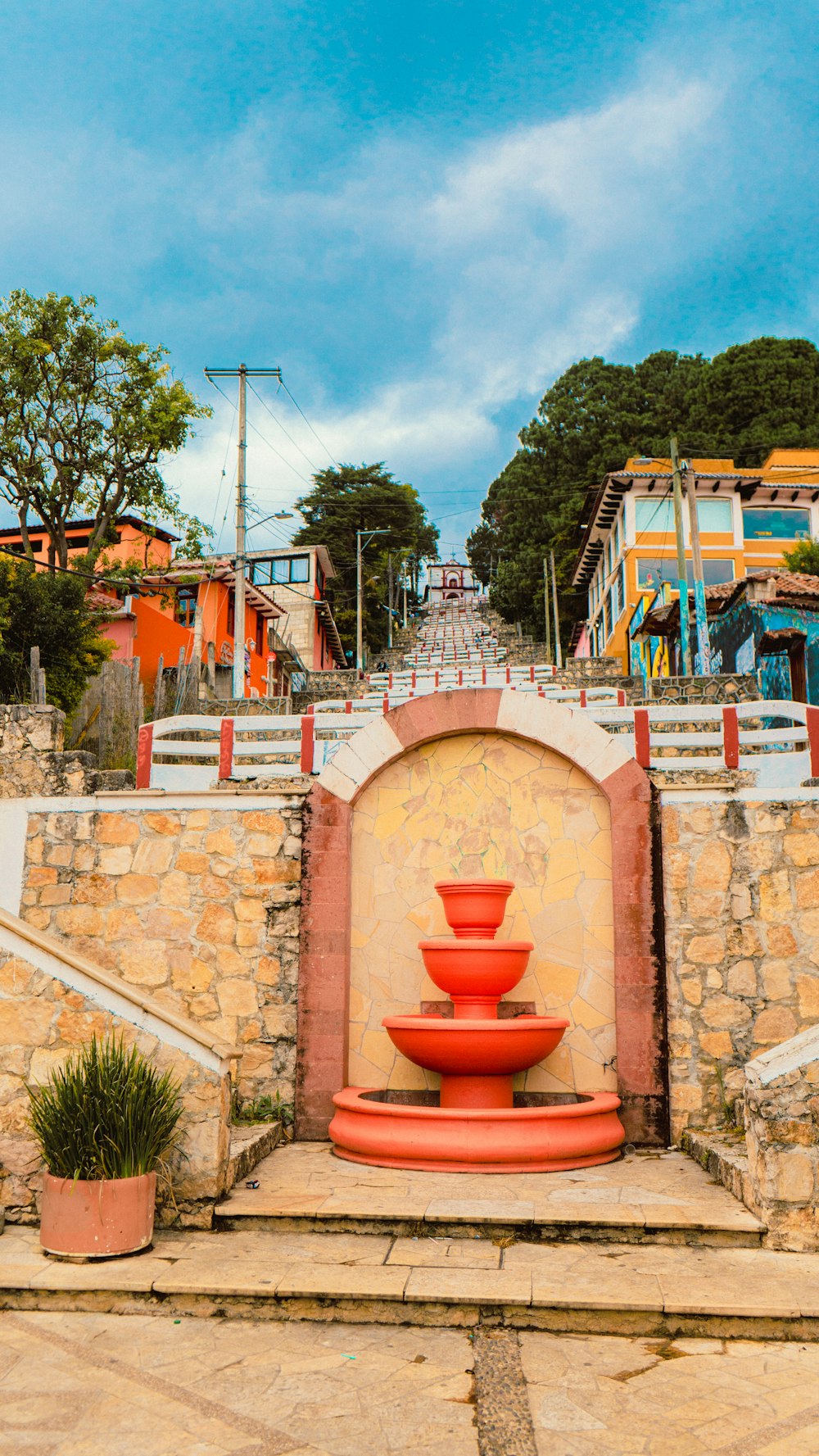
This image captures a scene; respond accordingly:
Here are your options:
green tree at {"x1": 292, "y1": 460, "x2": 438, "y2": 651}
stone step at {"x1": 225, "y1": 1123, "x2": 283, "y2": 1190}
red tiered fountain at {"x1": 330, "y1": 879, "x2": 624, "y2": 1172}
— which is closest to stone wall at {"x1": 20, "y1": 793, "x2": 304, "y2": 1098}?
stone step at {"x1": 225, "y1": 1123, "x2": 283, "y2": 1190}

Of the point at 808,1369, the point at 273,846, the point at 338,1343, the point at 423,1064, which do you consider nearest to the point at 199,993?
the point at 273,846

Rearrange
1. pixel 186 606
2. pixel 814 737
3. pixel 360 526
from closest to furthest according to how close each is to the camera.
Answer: pixel 814 737 < pixel 186 606 < pixel 360 526

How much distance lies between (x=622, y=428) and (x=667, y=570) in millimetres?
19586

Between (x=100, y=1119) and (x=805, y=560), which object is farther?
(x=805, y=560)

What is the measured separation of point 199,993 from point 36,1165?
6.97ft

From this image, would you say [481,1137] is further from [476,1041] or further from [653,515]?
[653,515]

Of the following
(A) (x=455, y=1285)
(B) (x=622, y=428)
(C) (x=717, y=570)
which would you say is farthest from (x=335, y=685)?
(A) (x=455, y=1285)

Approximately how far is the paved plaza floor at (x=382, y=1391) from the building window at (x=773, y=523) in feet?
133

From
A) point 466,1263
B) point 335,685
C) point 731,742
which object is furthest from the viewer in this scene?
point 335,685

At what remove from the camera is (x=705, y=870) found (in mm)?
7633

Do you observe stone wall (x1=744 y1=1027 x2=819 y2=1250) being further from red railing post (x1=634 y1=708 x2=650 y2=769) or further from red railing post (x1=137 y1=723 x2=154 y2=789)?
red railing post (x1=137 y1=723 x2=154 y2=789)

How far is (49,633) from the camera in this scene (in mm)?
20297

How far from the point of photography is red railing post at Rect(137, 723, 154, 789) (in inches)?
356

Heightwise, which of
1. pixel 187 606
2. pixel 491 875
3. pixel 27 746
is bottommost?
pixel 491 875
